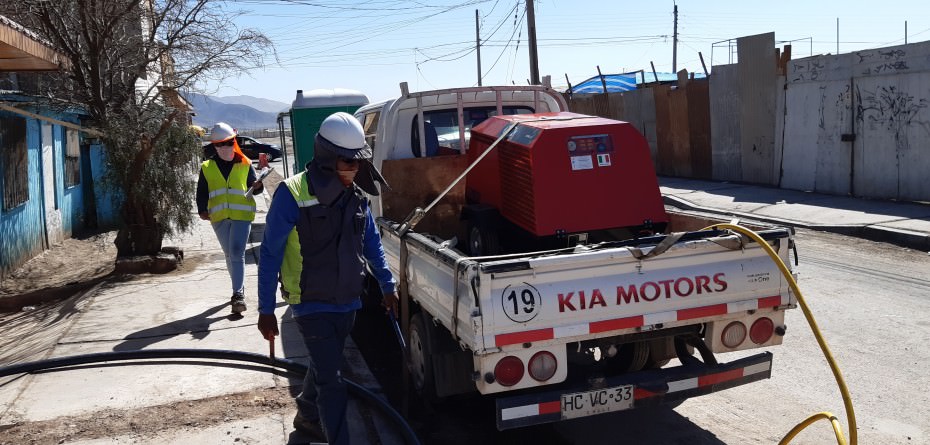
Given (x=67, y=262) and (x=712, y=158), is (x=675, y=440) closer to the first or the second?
(x=67, y=262)

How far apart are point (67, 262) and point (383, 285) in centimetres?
853

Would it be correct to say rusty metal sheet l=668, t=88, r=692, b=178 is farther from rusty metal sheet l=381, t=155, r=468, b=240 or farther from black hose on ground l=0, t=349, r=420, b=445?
black hose on ground l=0, t=349, r=420, b=445

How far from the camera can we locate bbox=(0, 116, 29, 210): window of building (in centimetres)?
1000

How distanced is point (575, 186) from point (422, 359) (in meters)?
1.54

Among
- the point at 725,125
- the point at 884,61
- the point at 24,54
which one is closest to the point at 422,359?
the point at 24,54

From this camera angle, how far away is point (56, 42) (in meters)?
9.61

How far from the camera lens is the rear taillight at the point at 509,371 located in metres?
4.04

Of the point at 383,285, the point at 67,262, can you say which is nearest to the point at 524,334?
the point at 383,285

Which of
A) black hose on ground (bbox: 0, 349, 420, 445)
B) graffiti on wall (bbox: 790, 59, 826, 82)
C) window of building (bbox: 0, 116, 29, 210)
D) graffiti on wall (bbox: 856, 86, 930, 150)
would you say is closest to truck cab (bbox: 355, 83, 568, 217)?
black hose on ground (bbox: 0, 349, 420, 445)

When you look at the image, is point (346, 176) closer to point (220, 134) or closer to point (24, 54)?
point (220, 134)

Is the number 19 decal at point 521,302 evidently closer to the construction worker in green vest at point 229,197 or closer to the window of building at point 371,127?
the window of building at point 371,127

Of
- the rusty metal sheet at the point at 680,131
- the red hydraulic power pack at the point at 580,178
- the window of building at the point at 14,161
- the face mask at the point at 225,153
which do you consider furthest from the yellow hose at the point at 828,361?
the rusty metal sheet at the point at 680,131

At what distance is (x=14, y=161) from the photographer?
10.4 m

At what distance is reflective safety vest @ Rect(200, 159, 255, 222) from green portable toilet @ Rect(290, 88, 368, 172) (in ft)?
23.8
